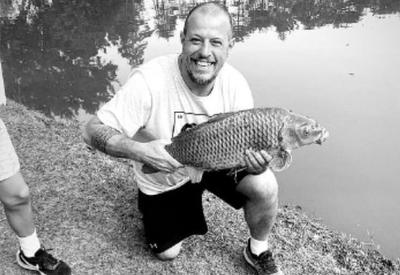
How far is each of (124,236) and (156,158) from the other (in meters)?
1.20

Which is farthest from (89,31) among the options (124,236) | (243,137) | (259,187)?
(243,137)

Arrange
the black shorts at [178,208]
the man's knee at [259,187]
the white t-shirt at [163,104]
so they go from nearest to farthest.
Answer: the white t-shirt at [163,104], the man's knee at [259,187], the black shorts at [178,208]

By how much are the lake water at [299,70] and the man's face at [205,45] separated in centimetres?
242

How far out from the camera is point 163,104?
8.76 feet

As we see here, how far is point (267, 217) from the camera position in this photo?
2957 millimetres

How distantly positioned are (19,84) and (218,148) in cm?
702

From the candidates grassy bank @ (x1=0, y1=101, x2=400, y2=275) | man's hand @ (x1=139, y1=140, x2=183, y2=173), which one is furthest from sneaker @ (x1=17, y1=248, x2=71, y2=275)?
man's hand @ (x1=139, y1=140, x2=183, y2=173)

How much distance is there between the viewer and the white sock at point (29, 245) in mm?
2740

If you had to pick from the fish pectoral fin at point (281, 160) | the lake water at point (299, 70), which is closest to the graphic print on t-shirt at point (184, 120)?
the fish pectoral fin at point (281, 160)

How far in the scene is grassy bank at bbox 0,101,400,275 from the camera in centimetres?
303

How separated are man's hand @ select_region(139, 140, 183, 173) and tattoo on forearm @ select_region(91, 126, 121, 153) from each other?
24cm

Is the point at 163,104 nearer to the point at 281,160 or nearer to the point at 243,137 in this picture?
the point at 243,137

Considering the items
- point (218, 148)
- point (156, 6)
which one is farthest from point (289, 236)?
point (156, 6)

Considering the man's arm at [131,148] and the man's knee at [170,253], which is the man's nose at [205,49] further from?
the man's knee at [170,253]
